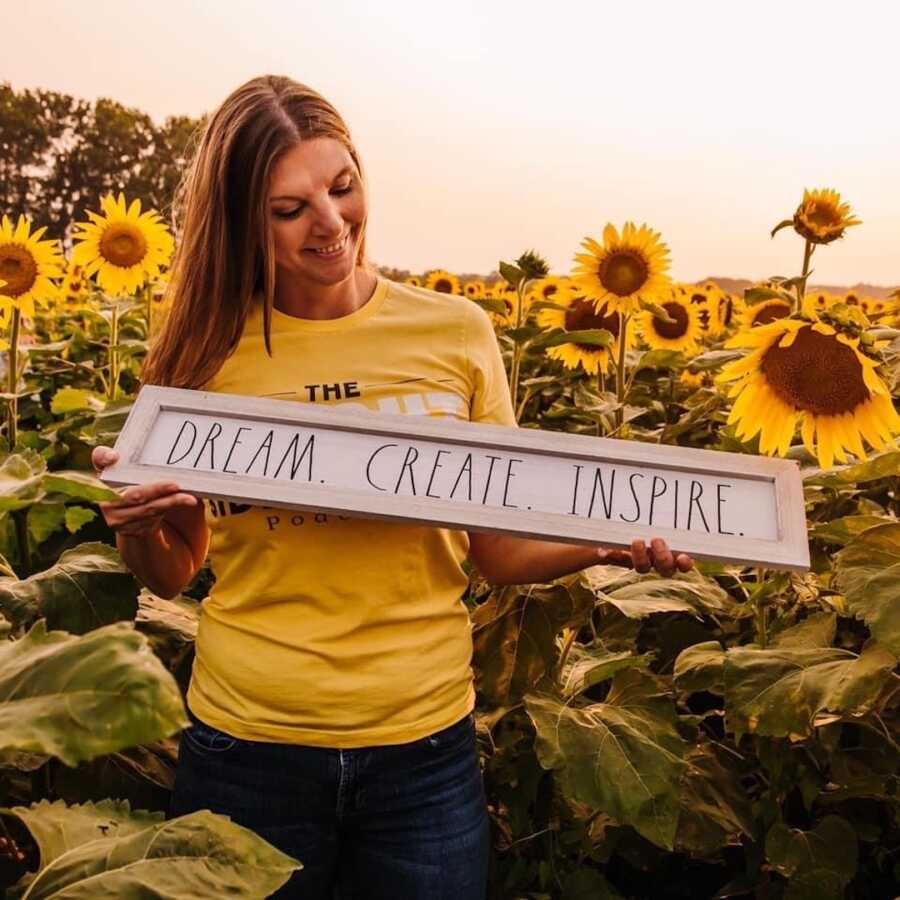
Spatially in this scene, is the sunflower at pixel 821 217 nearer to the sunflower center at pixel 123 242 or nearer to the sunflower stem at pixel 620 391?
the sunflower stem at pixel 620 391

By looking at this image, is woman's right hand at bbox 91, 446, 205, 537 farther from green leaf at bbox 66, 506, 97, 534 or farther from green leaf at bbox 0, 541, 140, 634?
green leaf at bbox 66, 506, 97, 534

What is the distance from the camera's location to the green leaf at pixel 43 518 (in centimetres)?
237

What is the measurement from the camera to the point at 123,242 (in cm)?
411

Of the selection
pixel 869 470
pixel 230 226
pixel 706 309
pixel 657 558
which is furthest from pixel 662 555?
pixel 706 309

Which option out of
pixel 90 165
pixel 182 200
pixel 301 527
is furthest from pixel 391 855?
pixel 90 165

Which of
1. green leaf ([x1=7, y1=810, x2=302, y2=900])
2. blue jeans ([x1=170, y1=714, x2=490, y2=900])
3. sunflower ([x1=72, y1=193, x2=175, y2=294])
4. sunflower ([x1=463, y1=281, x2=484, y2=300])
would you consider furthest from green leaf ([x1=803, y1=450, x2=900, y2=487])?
sunflower ([x1=463, y1=281, x2=484, y2=300])

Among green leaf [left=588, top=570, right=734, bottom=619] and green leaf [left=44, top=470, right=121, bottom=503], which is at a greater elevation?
green leaf [left=588, top=570, right=734, bottom=619]

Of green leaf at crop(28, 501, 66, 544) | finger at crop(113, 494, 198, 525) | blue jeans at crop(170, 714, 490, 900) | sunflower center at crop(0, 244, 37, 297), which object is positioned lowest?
blue jeans at crop(170, 714, 490, 900)

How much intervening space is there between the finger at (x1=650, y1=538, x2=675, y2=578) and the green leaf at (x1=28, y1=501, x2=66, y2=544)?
137 cm

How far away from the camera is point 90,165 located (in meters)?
42.8

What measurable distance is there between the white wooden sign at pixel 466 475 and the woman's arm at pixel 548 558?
0.09 ft

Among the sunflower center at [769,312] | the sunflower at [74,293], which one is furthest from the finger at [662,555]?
the sunflower at [74,293]

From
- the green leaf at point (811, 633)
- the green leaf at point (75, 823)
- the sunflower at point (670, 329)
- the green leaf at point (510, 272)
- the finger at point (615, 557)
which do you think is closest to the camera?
the green leaf at point (75, 823)

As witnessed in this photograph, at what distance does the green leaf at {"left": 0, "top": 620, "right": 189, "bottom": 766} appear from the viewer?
2.49ft
